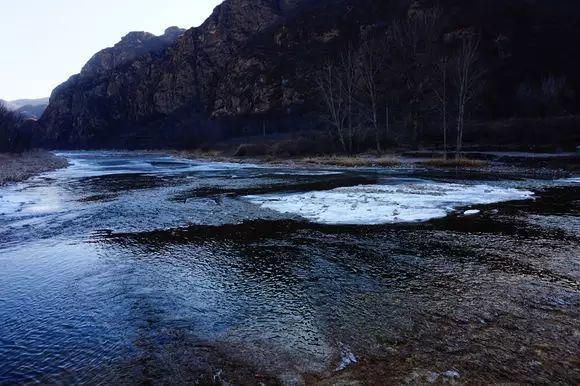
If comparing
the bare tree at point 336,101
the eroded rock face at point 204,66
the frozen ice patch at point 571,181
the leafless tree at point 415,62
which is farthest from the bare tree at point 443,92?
the eroded rock face at point 204,66

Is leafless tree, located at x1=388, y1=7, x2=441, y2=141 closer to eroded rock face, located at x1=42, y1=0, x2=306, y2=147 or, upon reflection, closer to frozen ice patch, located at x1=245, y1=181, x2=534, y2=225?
frozen ice patch, located at x1=245, y1=181, x2=534, y2=225

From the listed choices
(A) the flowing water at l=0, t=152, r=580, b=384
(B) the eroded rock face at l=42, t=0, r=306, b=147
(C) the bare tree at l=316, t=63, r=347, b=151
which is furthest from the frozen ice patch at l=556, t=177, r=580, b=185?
(B) the eroded rock face at l=42, t=0, r=306, b=147

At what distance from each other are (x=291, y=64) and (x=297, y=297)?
114 meters

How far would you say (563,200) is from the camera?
1700 cm

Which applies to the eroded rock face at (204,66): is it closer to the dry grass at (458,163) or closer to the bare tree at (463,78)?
the bare tree at (463,78)

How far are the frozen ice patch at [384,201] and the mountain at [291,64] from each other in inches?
1654

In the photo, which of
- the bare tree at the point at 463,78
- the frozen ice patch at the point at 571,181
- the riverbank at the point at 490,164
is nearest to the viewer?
the frozen ice patch at the point at 571,181

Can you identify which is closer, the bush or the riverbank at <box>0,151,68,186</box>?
the riverbank at <box>0,151,68,186</box>

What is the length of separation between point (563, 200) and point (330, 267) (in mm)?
13054

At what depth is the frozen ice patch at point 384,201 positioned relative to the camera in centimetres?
1447

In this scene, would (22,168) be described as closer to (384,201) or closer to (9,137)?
(384,201)

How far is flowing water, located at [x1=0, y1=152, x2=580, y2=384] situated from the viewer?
5.05m

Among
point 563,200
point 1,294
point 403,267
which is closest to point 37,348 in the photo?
point 1,294

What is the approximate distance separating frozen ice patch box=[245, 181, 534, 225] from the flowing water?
18 centimetres
